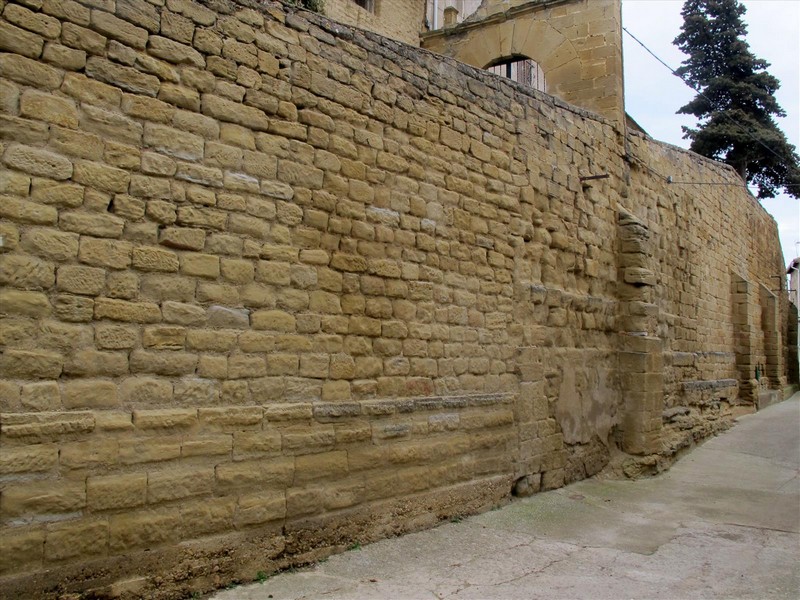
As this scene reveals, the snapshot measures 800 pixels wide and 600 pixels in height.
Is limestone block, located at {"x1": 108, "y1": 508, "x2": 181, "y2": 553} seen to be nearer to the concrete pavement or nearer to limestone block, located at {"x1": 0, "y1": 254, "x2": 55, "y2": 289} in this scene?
the concrete pavement

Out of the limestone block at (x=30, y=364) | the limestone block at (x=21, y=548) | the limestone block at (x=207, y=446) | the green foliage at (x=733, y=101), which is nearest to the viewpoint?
the limestone block at (x=21, y=548)

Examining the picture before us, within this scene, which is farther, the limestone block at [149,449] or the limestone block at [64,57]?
the limestone block at [149,449]

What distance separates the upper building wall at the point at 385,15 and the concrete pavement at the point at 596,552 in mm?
11346

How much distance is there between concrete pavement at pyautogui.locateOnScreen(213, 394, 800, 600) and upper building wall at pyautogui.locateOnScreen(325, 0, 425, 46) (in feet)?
37.2

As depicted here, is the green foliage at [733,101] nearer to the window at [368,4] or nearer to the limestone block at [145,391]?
the window at [368,4]

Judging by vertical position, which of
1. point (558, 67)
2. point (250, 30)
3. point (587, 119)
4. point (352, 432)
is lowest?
point (352, 432)

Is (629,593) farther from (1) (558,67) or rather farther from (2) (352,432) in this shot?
(1) (558,67)

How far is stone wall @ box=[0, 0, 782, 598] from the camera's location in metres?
3.35

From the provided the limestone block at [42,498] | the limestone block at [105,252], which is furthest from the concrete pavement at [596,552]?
the limestone block at [105,252]

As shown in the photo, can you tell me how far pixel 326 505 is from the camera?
4.51 meters

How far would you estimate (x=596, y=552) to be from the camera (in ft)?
16.4

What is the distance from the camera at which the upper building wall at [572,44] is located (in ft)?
29.6

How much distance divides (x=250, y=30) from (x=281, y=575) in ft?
11.6

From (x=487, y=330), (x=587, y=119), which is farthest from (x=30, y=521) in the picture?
(x=587, y=119)
